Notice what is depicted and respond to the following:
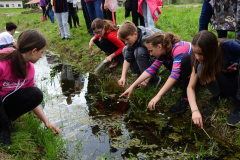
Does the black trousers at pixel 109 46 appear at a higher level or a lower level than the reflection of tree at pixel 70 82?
higher

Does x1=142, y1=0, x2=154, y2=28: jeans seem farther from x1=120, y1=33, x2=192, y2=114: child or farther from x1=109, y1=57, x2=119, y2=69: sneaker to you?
x1=120, y1=33, x2=192, y2=114: child

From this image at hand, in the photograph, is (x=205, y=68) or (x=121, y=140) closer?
(x=205, y=68)

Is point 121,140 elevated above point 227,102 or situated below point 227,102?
below

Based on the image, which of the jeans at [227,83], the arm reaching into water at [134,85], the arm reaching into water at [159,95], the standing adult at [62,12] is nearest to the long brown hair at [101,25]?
the arm reaching into water at [134,85]

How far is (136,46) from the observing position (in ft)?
13.1

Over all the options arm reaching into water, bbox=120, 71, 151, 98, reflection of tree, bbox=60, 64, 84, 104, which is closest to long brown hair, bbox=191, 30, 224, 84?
arm reaching into water, bbox=120, 71, 151, 98

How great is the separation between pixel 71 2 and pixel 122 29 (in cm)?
633

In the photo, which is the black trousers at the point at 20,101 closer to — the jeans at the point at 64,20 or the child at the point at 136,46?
the child at the point at 136,46

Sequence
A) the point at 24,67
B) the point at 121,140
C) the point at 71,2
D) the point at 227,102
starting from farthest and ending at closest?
the point at 71,2 → the point at 227,102 → the point at 121,140 → the point at 24,67

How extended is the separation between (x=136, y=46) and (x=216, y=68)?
1.56m

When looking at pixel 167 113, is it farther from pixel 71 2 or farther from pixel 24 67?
pixel 71 2

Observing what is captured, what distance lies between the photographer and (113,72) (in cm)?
513

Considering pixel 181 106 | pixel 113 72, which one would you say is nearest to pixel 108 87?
pixel 113 72

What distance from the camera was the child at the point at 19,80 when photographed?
2.41 meters
